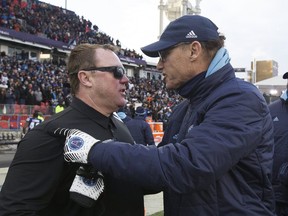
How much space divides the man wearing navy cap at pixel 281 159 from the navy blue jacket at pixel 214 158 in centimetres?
106

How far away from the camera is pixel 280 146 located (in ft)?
10.3

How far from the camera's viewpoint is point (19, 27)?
31.8m

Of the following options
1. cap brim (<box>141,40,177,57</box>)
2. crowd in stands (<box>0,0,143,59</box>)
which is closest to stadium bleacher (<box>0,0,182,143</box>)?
crowd in stands (<box>0,0,143,59</box>)

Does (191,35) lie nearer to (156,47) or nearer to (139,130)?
(156,47)

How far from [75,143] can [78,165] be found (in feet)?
1.13

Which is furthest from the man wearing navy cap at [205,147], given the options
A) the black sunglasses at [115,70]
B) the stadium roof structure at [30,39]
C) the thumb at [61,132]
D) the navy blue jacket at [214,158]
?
the stadium roof structure at [30,39]

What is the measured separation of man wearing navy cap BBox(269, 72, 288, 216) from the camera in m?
3.00

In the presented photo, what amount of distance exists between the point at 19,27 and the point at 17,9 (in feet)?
6.38

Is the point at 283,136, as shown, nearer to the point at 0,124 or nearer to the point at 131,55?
the point at 0,124

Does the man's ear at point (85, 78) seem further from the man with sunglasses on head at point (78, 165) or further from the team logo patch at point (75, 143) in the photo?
the team logo patch at point (75, 143)

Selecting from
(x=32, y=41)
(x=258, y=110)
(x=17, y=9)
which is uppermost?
(x=17, y=9)

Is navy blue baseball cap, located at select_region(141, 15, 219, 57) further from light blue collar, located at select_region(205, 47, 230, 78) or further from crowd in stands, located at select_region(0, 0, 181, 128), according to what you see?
crowd in stands, located at select_region(0, 0, 181, 128)

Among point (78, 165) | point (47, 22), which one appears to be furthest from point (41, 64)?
point (78, 165)

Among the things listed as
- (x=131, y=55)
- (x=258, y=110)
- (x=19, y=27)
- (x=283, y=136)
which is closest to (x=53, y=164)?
(x=258, y=110)
